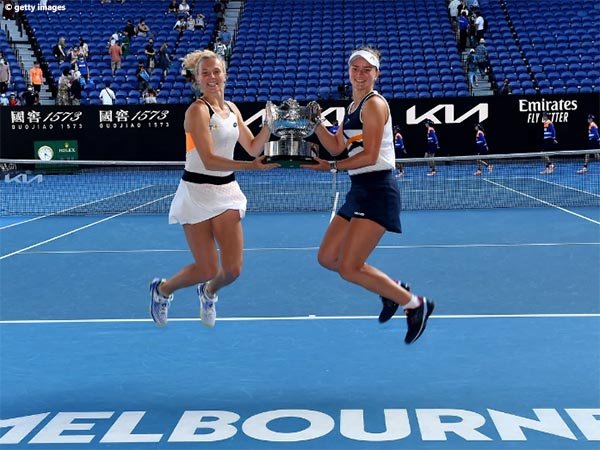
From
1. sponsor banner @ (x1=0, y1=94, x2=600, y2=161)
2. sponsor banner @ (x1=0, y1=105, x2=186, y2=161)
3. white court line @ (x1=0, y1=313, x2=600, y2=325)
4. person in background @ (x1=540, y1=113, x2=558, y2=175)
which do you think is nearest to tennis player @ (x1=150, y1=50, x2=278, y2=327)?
white court line @ (x1=0, y1=313, x2=600, y2=325)

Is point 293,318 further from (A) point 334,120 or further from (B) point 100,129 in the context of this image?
(B) point 100,129

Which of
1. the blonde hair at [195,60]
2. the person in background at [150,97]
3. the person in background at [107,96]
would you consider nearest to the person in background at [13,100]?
the person in background at [107,96]

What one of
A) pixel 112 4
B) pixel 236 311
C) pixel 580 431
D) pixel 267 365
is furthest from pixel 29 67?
pixel 580 431

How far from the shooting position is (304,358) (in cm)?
646

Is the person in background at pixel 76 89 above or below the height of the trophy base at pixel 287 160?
above

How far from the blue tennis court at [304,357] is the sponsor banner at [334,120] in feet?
56.5

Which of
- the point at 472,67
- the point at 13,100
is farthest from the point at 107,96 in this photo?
the point at 472,67

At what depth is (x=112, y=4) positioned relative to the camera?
37.1m

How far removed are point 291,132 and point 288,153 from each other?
0.89ft

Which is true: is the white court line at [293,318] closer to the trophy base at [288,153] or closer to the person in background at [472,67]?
the trophy base at [288,153]

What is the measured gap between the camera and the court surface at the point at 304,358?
4.88 m

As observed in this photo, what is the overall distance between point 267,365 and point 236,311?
2114 millimetres

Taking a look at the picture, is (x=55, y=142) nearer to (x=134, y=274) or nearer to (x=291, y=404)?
(x=134, y=274)

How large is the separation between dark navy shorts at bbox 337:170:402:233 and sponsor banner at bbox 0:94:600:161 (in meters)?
Answer: 22.8
